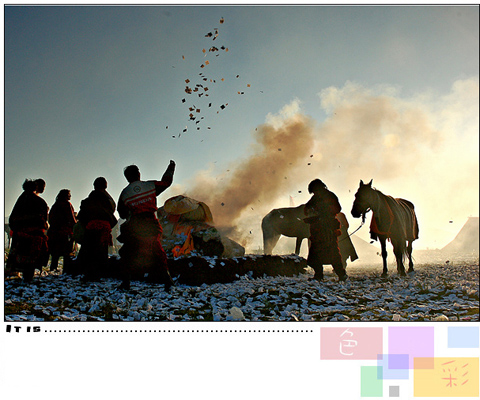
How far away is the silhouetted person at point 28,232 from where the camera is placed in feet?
36.1

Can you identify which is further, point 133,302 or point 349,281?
point 349,281

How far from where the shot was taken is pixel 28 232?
11172 mm

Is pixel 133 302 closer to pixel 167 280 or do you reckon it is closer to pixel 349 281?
pixel 167 280

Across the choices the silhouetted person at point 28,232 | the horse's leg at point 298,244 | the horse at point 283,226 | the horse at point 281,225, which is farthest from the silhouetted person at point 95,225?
the horse at point 281,225

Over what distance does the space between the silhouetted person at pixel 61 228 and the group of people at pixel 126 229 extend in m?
1.77

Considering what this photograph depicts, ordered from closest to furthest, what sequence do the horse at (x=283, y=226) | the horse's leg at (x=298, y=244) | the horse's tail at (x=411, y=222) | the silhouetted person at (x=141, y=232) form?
the silhouetted person at (x=141, y=232)
the horse's tail at (x=411, y=222)
the horse's leg at (x=298, y=244)
the horse at (x=283, y=226)

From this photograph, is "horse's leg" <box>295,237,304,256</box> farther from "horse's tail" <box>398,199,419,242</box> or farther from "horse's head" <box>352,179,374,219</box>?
"horse's head" <box>352,179,374,219</box>

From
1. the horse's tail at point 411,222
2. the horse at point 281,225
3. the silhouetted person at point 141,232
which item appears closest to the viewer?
the silhouetted person at point 141,232

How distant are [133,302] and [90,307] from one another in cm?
86

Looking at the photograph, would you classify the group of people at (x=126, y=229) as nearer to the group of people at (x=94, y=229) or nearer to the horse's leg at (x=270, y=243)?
the group of people at (x=94, y=229)

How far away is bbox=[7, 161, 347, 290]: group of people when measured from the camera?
9812mm

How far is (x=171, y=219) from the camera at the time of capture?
14367mm

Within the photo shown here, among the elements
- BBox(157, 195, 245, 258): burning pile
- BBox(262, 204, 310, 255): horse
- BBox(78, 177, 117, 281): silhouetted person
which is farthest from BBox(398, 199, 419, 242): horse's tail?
BBox(78, 177, 117, 281): silhouetted person

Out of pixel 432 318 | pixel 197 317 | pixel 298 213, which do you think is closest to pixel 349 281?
pixel 432 318
